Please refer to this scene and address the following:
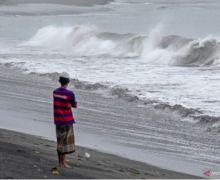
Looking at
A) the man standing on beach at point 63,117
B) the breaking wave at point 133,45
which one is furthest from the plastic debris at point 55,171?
the breaking wave at point 133,45

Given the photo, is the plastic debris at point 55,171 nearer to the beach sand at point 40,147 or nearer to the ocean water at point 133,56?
the beach sand at point 40,147

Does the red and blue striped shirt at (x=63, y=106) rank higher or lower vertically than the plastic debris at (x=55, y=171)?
higher

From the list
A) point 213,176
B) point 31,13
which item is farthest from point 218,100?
point 31,13

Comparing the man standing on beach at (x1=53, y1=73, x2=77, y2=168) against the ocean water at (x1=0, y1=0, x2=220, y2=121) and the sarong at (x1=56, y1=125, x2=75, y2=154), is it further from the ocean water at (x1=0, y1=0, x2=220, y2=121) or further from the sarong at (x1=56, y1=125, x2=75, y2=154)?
the ocean water at (x1=0, y1=0, x2=220, y2=121)

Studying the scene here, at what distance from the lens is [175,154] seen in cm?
1266

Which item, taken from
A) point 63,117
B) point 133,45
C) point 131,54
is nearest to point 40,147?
point 63,117

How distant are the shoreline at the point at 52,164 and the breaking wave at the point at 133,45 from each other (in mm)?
17552

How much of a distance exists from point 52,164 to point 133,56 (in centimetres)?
2286

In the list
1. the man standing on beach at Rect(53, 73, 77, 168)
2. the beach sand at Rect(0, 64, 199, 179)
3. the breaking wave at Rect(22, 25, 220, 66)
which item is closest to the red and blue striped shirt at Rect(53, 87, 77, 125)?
the man standing on beach at Rect(53, 73, 77, 168)

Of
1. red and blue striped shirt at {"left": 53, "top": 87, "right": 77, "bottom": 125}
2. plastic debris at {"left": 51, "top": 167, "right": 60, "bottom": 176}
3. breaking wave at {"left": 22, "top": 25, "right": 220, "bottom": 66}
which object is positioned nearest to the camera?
plastic debris at {"left": 51, "top": 167, "right": 60, "bottom": 176}

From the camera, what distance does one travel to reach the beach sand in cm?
931

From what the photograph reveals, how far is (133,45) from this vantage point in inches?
1395

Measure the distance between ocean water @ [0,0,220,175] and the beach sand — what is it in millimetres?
2010

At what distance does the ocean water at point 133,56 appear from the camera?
A: 19.1m
